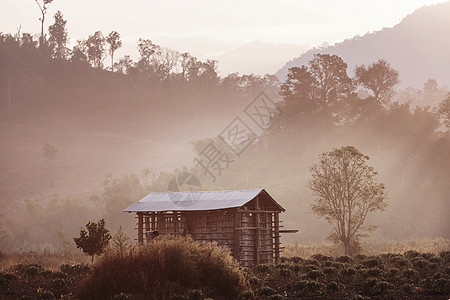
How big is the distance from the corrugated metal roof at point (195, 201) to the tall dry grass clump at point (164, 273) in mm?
9802

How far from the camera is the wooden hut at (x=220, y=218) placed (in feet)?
124

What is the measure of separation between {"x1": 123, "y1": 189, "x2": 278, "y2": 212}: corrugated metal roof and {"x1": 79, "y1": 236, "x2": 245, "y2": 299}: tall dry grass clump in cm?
980

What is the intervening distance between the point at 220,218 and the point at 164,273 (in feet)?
43.7

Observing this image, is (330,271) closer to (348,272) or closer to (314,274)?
(348,272)

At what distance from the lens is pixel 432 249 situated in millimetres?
48906

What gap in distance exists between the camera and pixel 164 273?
25.6 m

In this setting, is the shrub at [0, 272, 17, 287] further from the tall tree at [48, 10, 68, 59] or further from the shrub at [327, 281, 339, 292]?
the tall tree at [48, 10, 68, 59]

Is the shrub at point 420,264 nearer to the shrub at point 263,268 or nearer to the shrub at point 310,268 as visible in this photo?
the shrub at point 310,268

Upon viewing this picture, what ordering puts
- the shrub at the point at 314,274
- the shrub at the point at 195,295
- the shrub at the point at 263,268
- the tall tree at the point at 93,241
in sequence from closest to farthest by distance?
the shrub at the point at 195,295 < the shrub at the point at 314,274 < the shrub at the point at 263,268 < the tall tree at the point at 93,241

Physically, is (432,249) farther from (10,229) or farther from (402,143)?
(10,229)

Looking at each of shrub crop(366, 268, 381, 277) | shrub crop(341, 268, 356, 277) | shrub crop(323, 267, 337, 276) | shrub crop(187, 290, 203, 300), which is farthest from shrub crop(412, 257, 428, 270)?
shrub crop(187, 290, 203, 300)

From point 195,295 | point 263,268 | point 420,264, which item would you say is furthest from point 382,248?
point 195,295

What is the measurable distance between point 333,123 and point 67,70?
8037 centimetres

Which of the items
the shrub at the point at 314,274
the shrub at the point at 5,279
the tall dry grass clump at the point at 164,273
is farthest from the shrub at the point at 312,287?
the shrub at the point at 5,279
